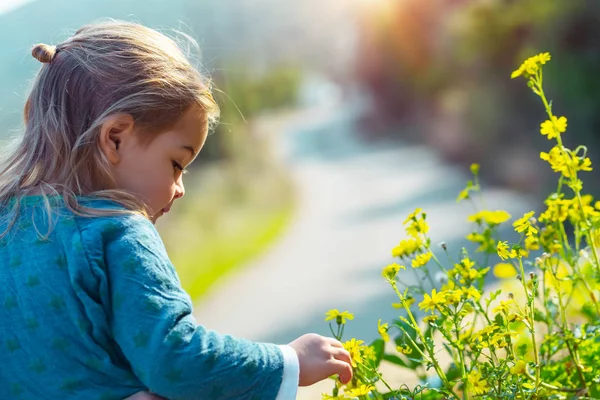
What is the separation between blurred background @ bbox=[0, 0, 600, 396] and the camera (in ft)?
17.6

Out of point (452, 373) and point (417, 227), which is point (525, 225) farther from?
point (452, 373)

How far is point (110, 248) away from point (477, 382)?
2.12 feet

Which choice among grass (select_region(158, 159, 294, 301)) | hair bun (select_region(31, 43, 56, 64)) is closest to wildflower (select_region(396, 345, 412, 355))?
hair bun (select_region(31, 43, 56, 64))

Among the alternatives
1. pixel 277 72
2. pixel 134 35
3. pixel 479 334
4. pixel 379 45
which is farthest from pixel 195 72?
pixel 277 72

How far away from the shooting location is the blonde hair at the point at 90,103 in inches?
59.7

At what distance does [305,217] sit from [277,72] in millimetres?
11354

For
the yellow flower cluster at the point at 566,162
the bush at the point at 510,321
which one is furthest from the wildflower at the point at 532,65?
the yellow flower cluster at the point at 566,162

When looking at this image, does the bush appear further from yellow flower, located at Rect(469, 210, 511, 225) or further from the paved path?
the paved path

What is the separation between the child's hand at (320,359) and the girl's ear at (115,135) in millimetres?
479

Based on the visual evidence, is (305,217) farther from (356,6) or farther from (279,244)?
(356,6)

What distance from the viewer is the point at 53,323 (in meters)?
1.35

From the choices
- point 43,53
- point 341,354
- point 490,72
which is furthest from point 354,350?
point 490,72

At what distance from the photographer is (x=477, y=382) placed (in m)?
1.36

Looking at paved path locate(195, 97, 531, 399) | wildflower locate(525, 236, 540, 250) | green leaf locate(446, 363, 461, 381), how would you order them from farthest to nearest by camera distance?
paved path locate(195, 97, 531, 399) < green leaf locate(446, 363, 461, 381) < wildflower locate(525, 236, 540, 250)
